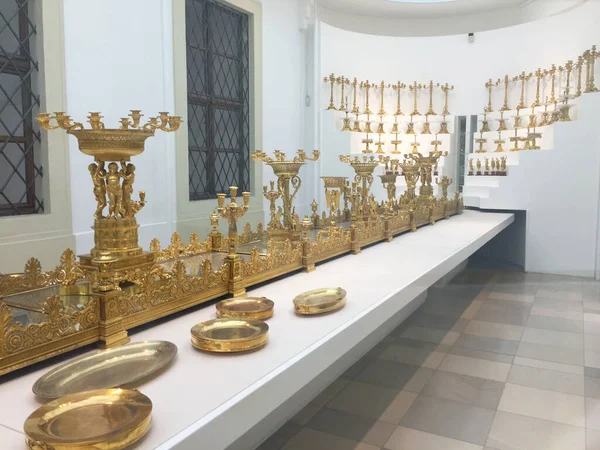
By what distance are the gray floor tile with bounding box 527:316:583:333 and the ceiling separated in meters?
5.63

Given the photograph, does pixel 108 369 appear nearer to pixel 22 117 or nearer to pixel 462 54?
pixel 22 117

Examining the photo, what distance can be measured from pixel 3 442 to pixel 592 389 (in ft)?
10.6

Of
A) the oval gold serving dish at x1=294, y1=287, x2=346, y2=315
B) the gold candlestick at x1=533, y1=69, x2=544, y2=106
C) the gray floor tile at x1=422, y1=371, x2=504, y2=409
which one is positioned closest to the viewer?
the oval gold serving dish at x1=294, y1=287, x2=346, y2=315

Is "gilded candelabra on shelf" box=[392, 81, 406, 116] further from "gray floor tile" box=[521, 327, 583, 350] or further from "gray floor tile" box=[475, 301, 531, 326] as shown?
"gray floor tile" box=[521, 327, 583, 350]

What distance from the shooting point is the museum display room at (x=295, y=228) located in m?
1.63

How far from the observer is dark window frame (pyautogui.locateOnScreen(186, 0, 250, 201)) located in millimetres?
5543

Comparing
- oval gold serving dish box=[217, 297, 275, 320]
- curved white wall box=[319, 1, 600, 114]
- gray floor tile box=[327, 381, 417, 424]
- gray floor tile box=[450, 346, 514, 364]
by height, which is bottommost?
gray floor tile box=[327, 381, 417, 424]

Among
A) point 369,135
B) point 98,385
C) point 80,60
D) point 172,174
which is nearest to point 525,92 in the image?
point 369,135

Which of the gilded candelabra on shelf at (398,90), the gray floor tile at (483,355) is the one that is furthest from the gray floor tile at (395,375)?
the gilded candelabra on shelf at (398,90)

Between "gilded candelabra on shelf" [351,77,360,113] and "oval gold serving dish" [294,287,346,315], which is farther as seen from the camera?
"gilded candelabra on shelf" [351,77,360,113]

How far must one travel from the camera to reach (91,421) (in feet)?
3.93

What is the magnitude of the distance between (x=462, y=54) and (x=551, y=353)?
6553mm

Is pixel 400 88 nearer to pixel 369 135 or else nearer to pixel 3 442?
pixel 369 135

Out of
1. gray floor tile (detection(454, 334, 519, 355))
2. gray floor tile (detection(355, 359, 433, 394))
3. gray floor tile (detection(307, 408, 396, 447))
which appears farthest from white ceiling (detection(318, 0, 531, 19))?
gray floor tile (detection(307, 408, 396, 447))
